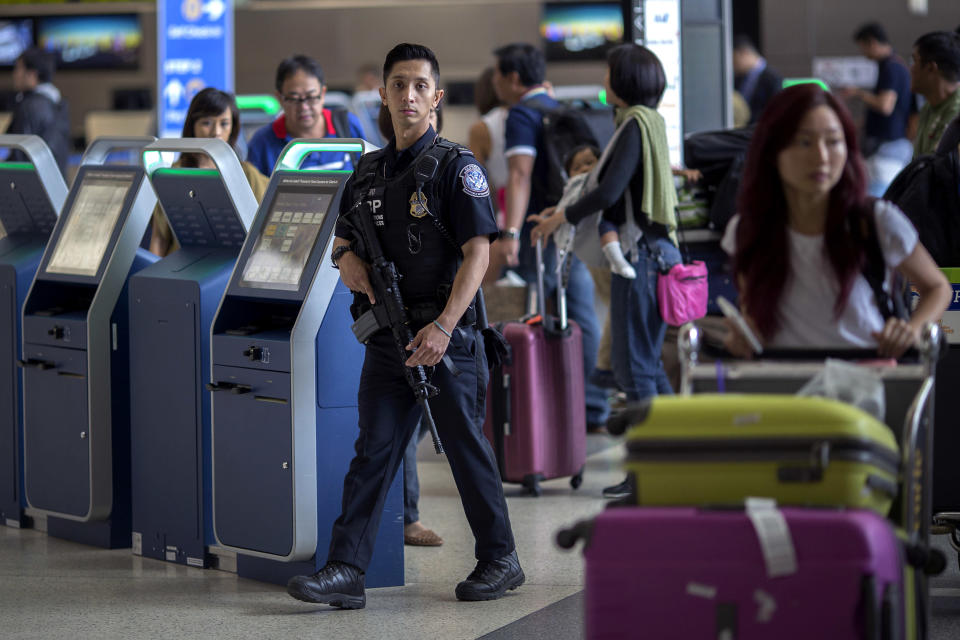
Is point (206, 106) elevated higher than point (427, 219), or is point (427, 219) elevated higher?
point (206, 106)

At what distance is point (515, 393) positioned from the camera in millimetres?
5539

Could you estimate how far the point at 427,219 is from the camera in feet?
13.0

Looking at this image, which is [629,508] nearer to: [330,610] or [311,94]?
[330,610]

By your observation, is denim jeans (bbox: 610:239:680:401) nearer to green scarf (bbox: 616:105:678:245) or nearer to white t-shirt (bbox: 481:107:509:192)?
green scarf (bbox: 616:105:678:245)

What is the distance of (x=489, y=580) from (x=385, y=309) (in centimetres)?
87

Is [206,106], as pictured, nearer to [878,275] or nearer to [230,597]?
[230,597]

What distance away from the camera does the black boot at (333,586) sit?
397 cm

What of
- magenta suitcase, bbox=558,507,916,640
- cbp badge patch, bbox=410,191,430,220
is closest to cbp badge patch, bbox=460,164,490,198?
cbp badge patch, bbox=410,191,430,220

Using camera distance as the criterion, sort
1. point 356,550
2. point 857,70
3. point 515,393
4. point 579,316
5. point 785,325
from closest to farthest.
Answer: point 785,325, point 356,550, point 515,393, point 579,316, point 857,70

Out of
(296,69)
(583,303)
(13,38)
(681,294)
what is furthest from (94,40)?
(681,294)

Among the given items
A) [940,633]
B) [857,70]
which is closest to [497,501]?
[940,633]

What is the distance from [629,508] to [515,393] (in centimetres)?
301

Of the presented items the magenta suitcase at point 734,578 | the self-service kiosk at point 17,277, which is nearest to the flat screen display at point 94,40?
the self-service kiosk at point 17,277

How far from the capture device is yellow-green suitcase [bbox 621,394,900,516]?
2.46m
